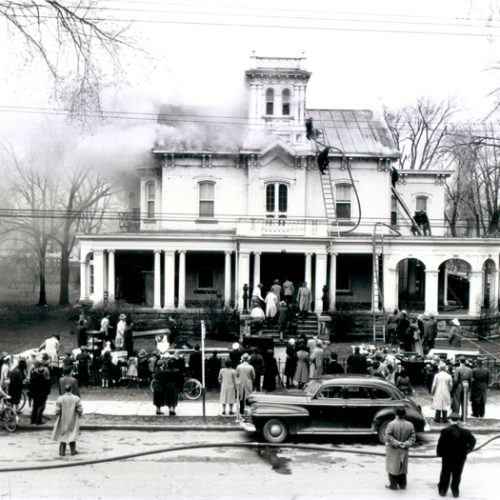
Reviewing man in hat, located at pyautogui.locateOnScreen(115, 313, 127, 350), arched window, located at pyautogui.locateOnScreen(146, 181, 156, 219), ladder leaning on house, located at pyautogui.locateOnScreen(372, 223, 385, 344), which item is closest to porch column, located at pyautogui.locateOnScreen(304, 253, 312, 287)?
ladder leaning on house, located at pyautogui.locateOnScreen(372, 223, 385, 344)

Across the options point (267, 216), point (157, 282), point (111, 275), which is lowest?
point (157, 282)

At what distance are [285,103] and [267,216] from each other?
5.78 meters

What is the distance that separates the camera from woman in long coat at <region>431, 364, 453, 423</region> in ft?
57.4

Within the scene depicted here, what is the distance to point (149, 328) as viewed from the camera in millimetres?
33125

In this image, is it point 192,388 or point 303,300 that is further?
point 303,300

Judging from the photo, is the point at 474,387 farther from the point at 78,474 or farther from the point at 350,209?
the point at 350,209

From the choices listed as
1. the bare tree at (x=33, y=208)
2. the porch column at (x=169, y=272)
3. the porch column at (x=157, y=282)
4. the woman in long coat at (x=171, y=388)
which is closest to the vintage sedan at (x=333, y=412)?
the woman in long coat at (x=171, y=388)

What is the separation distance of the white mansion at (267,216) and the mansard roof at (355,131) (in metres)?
0.09

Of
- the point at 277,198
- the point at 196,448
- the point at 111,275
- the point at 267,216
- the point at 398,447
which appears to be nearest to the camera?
the point at 398,447

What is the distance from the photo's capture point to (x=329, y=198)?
3706cm

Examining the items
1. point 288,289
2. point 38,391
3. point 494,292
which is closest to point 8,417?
point 38,391

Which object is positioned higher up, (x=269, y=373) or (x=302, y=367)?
(x=302, y=367)

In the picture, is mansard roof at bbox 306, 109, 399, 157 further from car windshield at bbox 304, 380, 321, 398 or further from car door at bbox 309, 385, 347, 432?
car door at bbox 309, 385, 347, 432

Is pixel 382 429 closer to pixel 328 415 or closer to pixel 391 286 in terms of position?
pixel 328 415
